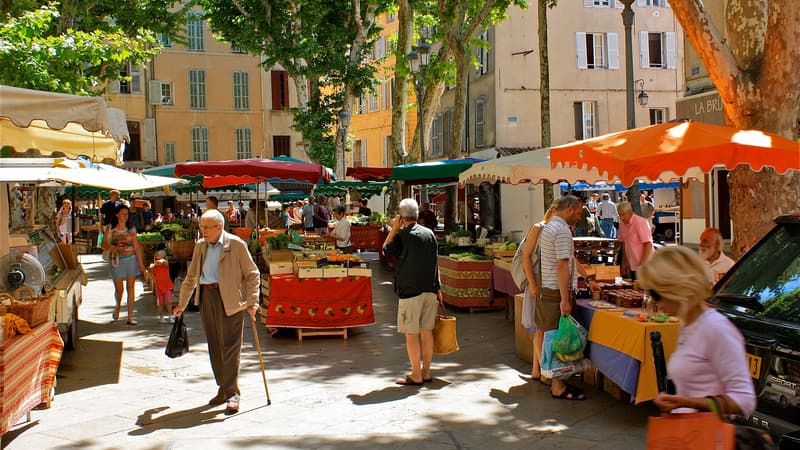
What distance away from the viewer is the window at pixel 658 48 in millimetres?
31922

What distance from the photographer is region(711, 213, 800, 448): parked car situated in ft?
12.0

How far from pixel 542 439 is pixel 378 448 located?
119 cm

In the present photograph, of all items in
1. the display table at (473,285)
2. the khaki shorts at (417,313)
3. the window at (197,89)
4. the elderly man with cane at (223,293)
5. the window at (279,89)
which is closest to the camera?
the elderly man with cane at (223,293)

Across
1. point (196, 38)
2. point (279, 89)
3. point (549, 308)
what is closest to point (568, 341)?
point (549, 308)

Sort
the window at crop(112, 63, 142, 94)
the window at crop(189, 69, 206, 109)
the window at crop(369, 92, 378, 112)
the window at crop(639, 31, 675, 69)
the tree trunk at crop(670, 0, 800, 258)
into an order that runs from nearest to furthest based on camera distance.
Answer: the tree trunk at crop(670, 0, 800, 258) < the window at crop(639, 31, 675, 69) < the window at crop(112, 63, 142, 94) < the window at crop(189, 69, 206, 109) < the window at crop(369, 92, 378, 112)

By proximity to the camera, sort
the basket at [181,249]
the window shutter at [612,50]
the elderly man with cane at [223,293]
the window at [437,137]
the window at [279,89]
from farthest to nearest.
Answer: the window at [279,89] → the window at [437,137] → the window shutter at [612,50] → the basket at [181,249] → the elderly man with cane at [223,293]

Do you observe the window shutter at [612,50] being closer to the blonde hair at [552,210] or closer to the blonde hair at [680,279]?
the blonde hair at [552,210]

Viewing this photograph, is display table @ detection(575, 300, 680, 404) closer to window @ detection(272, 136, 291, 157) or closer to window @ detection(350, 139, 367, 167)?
window @ detection(272, 136, 291, 157)

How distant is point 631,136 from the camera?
752 centimetres

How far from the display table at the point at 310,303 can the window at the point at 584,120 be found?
22.9 meters

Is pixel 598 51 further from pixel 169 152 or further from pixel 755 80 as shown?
pixel 755 80

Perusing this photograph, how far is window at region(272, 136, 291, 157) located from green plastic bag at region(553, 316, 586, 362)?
37452 mm

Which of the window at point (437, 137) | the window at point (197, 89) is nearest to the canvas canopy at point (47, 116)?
the window at point (437, 137)

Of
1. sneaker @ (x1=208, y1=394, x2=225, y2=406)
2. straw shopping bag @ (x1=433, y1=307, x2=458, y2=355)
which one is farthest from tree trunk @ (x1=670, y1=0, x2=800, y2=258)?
sneaker @ (x1=208, y1=394, x2=225, y2=406)
